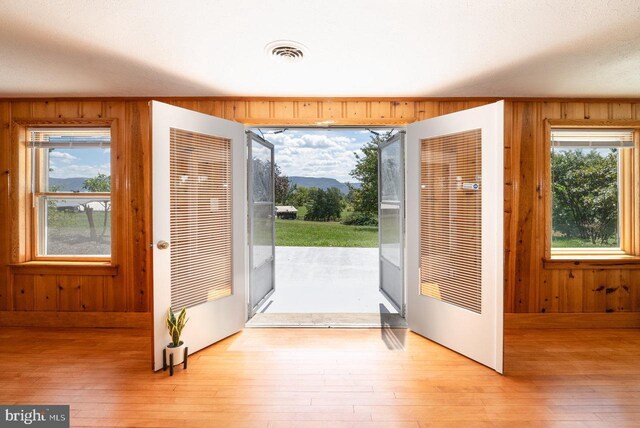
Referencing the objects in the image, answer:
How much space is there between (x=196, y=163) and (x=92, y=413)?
5.93 ft

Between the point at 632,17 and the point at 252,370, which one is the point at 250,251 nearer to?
the point at 252,370

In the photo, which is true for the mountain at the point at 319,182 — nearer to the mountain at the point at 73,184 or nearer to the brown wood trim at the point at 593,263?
the mountain at the point at 73,184

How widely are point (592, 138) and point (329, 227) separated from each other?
9128mm

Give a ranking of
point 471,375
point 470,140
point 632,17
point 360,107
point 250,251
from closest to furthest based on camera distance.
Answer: point 632,17
point 471,375
point 470,140
point 360,107
point 250,251

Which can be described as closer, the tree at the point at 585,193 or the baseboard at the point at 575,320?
the baseboard at the point at 575,320

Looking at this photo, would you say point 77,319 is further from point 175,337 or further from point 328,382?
point 328,382

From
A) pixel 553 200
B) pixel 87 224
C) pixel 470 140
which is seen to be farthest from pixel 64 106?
pixel 553 200

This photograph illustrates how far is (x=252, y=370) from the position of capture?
2299 millimetres

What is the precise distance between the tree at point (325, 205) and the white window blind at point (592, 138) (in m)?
9.40

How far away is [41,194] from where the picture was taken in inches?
125

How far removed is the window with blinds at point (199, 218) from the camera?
2.46 m

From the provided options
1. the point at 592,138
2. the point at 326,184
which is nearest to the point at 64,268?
the point at 592,138

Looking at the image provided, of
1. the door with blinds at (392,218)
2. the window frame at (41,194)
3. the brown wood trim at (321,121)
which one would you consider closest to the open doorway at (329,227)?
the door with blinds at (392,218)

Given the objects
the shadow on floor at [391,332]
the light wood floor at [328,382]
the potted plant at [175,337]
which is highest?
the potted plant at [175,337]
